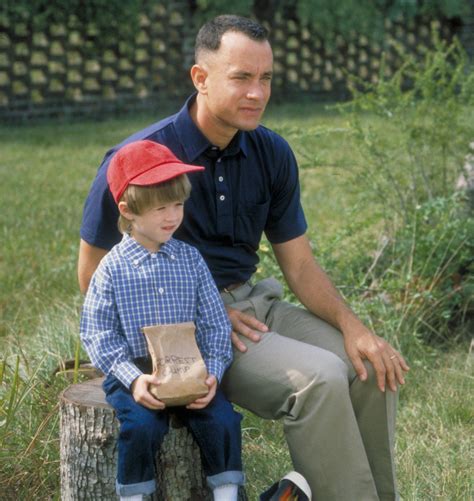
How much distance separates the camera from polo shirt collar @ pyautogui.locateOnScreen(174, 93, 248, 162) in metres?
3.13

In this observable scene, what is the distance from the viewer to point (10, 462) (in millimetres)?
3254

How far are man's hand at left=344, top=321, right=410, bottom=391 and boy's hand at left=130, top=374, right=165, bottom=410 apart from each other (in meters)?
0.62

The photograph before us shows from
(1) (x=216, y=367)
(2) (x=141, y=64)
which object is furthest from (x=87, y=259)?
(2) (x=141, y=64)

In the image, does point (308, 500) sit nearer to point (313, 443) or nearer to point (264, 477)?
point (313, 443)

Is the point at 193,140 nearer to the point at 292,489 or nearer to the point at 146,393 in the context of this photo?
the point at 146,393

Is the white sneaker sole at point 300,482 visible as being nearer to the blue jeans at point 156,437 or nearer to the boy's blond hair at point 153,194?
the blue jeans at point 156,437

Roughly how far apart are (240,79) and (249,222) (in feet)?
1.46

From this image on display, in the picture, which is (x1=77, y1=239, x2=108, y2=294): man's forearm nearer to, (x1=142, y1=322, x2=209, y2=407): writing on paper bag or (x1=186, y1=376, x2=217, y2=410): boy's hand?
(x1=142, y1=322, x2=209, y2=407): writing on paper bag

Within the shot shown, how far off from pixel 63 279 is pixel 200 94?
8.62 feet

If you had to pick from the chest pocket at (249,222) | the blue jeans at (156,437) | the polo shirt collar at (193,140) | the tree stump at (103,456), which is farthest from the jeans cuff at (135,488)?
the polo shirt collar at (193,140)

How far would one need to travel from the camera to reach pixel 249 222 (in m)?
3.21

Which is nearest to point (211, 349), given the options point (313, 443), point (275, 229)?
point (313, 443)

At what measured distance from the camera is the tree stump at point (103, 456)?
2.79 meters

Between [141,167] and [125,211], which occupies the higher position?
[141,167]
